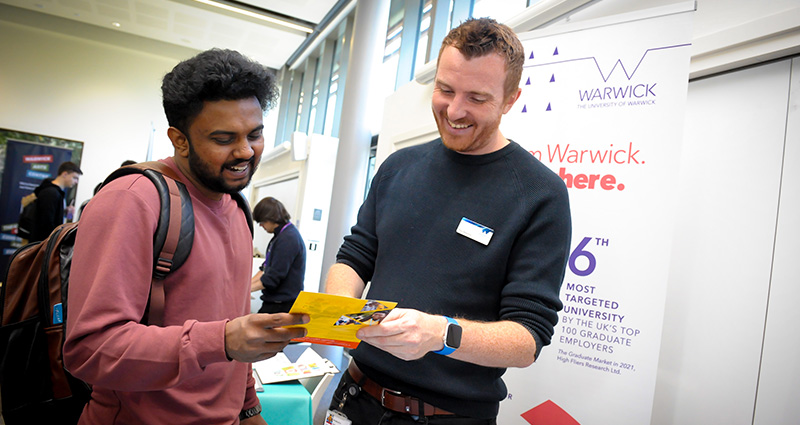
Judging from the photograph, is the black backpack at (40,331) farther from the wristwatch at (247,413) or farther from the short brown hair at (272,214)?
the short brown hair at (272,214)

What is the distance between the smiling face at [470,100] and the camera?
1203 millimetres

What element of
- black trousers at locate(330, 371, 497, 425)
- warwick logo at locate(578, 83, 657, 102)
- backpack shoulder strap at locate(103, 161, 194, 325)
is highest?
warwick logo at locate(578, 83, 657, 102)

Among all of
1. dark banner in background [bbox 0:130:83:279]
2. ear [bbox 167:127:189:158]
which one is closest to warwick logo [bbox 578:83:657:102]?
ear [bbox 167:127:189:158]

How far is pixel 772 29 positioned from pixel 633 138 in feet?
2.41

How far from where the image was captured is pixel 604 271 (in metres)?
2.11

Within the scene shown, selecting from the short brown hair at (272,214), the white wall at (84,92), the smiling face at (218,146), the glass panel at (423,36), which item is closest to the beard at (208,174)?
the smiling face at (218,146)

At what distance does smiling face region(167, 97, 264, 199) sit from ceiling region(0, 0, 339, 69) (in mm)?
7638

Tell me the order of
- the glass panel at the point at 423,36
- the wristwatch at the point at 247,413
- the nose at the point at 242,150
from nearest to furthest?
the nose at the point at 242,150 → the wristwatch at the point at 247,413 → the glass panel at the point at 423,36

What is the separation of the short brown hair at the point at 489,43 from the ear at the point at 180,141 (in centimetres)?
78

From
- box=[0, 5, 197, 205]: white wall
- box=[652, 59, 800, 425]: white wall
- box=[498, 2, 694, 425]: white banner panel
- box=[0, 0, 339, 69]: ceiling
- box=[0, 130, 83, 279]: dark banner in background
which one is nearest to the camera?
box=[498, 2, 694, 425]: white banner panel

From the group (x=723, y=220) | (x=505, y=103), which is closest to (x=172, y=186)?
(x=505, y=103)

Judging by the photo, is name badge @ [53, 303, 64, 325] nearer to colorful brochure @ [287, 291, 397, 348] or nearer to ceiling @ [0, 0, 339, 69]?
colorful brochure @ [287, 291, 397, 348]

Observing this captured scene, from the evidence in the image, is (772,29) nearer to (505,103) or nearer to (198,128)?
(505,103)

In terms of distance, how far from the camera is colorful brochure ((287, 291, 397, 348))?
2.56 feet
